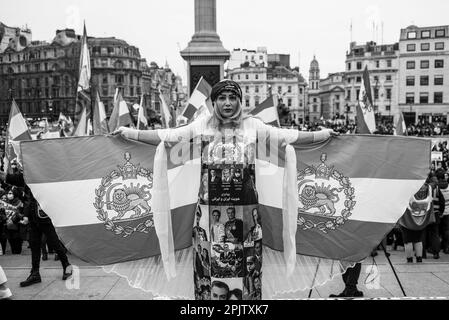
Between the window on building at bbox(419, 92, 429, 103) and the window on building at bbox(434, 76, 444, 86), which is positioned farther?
the window on building at bbox(419, 92, 429, 103)

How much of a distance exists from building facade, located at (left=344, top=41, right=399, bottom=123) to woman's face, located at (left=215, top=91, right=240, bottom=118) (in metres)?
92.1

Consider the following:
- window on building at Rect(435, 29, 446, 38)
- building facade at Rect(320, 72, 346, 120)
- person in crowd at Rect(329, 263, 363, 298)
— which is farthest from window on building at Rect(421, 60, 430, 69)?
person in crowd at Rect(329, 263, 363, 298)

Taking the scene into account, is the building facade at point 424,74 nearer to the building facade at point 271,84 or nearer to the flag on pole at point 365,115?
the building facade at point 271,84

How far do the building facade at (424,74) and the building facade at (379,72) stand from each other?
9827 millimetres

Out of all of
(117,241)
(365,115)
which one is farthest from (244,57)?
(117,241)

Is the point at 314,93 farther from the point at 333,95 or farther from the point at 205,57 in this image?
the point at 205,57

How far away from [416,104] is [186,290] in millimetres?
82635

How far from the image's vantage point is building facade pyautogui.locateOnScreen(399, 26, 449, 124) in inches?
2847

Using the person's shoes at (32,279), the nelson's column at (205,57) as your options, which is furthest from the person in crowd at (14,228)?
the nelson's column at (205,57)

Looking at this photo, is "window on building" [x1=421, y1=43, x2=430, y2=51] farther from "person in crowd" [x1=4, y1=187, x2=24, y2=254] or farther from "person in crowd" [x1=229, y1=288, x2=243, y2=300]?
"person in crowd" [x1=229, y1=288, x2=243, y2=300]

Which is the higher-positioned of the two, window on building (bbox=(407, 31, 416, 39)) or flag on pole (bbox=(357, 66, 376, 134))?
window on building (bbox=(407, 31, 416, 39))

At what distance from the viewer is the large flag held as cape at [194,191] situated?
4172 mm

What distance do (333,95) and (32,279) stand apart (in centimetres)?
13432

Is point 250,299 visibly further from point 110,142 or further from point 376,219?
point 110,142
